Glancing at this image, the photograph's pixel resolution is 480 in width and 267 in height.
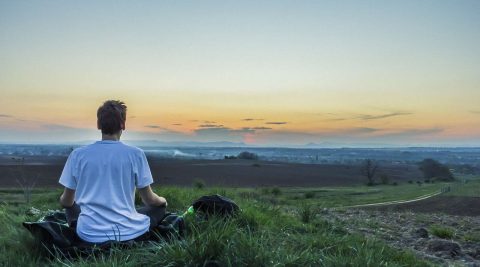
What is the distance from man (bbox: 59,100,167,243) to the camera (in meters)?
5.28

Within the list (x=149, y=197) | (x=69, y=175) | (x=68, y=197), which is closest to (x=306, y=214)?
(x=149, y=197)

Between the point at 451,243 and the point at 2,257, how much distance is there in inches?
285

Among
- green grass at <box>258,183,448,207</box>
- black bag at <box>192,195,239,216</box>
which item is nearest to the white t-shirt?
black bag at <box>192,195,239,216</box>

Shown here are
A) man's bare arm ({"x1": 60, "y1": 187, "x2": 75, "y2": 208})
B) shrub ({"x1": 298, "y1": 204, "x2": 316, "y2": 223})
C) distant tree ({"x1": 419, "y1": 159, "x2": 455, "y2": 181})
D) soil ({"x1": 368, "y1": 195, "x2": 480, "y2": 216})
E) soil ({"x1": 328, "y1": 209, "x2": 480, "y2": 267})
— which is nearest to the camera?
man's bare arm ({"x1": 60, "y1": 187, "x2": 75, "y2": 208})

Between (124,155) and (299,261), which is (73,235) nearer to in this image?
(124,155)

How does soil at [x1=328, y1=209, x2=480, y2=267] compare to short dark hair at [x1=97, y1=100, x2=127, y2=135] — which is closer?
short dark hair at [x1=97, y1=100, x2=127, y2=135]

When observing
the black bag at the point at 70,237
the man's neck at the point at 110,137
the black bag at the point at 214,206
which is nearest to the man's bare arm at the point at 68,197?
the black bag at the point at 70,237

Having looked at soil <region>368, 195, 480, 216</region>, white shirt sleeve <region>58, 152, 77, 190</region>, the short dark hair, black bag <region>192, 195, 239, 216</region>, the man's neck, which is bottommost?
soil <region>368, 195, 480, 216</region>

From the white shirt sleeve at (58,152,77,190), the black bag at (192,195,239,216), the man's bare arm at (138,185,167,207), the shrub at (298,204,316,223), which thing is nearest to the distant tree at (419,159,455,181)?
the shrub at (298,204,316,223)

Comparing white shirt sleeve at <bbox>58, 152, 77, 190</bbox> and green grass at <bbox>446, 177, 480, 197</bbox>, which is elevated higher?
white shirt sleeve at <bbox>58, 152, 77, 190</bbox>

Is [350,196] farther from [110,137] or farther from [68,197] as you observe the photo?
[110,137]

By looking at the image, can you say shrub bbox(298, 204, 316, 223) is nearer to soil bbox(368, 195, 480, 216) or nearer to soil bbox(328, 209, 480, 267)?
soil bbox(328, 209, 480, 267)

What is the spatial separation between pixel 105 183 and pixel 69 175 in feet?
1.31

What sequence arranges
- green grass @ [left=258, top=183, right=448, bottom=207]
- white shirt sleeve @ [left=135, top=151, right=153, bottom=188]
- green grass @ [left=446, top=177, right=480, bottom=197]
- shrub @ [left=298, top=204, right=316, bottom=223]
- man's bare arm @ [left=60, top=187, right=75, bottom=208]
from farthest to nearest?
green grass @ [left=446, top=177, right=480, bottom=197], green grass @ [left=258, top=183, right=448, bottom=207], shrub @ [left=298, top=204, right=316, bottom=223], man's bare arm @ [left=60, top=187, right=75, bottom=208], white shirt sleeve @ [left=135, top=151, right=153, bottom=188]
